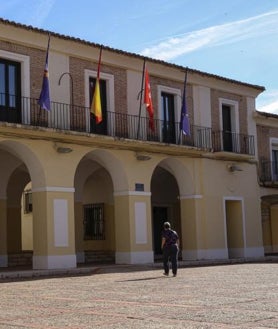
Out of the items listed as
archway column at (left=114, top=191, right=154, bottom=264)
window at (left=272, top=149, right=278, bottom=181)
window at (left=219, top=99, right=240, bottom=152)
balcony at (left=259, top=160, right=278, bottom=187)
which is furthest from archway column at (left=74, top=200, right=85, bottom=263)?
window at (left=272, top=149, right=278, bottom=181)

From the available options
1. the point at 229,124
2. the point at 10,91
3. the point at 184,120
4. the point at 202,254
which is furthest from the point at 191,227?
the point at 10,91

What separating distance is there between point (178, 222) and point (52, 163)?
10.6 m

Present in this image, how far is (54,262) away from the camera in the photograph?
19.5m

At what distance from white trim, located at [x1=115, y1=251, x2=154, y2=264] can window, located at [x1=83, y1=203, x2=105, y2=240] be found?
16.7 feet

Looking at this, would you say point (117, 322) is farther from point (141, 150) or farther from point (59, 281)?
point (141, 150)

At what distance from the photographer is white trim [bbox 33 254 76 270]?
1941 cm

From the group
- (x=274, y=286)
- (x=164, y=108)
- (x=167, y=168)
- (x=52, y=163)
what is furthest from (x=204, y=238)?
(x=274, y=286)

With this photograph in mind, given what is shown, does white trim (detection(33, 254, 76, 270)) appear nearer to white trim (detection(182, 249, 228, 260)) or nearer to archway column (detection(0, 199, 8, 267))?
archway column (detection(0, 199, 8, 267))

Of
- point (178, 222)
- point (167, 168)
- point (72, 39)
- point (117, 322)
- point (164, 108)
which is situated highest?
point (72, 39)

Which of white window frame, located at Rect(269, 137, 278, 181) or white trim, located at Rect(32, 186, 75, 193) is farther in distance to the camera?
white window frame, located at Rect(269, 137, 278, 181)

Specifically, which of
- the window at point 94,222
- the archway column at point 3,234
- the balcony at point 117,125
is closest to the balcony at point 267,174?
the balcony at point 117,125

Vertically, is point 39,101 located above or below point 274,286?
above

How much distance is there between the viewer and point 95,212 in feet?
90.9

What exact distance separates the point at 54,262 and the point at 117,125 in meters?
5.61
